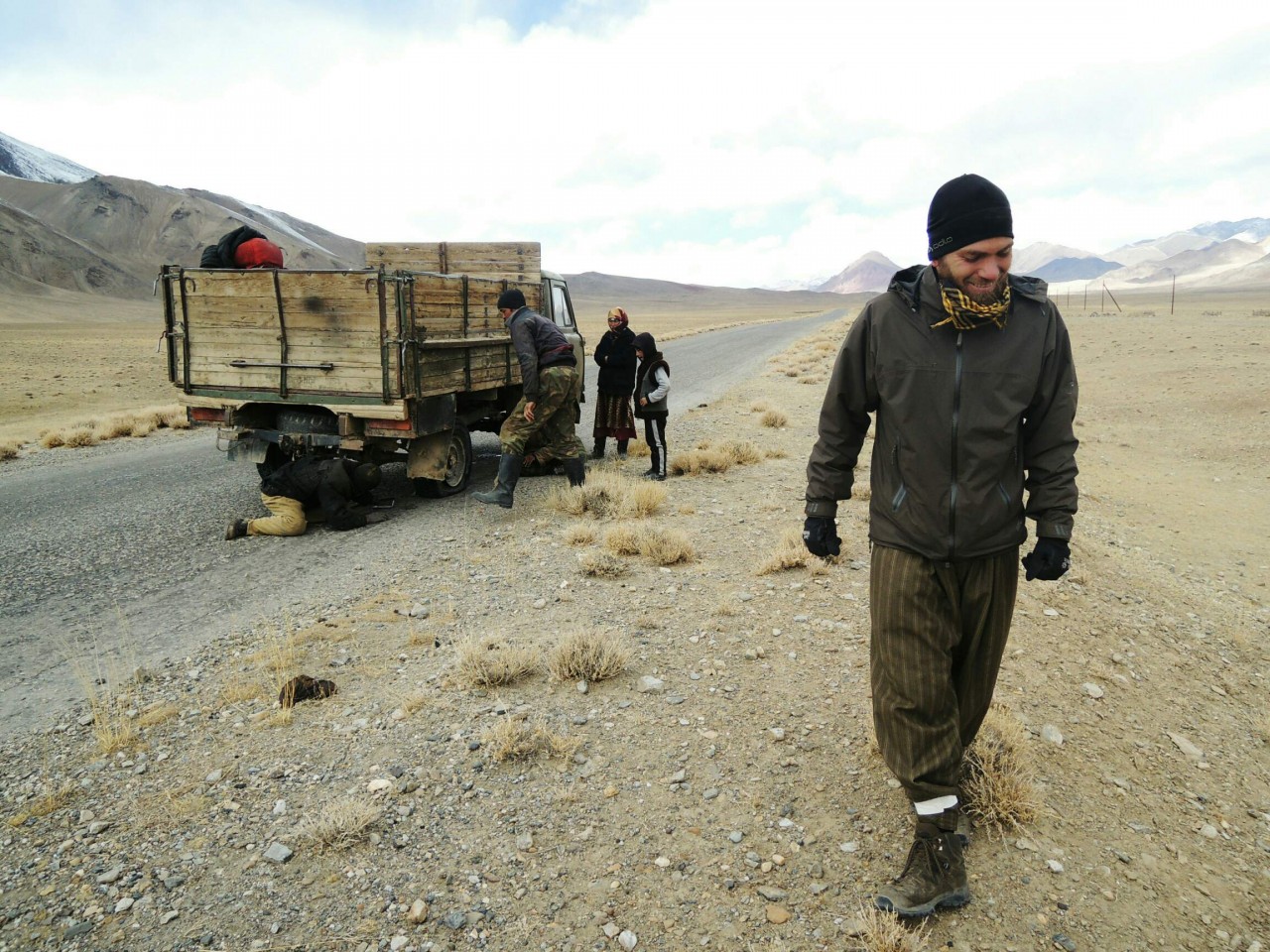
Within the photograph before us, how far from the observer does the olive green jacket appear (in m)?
2.52

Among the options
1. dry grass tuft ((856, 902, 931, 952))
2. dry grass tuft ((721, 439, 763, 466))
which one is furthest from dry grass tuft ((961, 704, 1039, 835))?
dry grass tuft ((721, 439, 763, 466))

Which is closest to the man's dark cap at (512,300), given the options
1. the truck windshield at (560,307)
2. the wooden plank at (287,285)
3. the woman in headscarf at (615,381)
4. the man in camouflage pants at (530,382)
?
the man in camouflage pants at (530,382)

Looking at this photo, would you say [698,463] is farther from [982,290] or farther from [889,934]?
[889,934]

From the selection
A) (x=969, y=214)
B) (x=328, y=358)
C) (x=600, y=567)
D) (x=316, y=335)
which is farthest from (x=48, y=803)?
(x=316, y=335)

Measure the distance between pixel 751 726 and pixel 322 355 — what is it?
5135mm

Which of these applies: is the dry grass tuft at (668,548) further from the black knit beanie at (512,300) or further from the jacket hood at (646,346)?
the jacket hood at (646,346)

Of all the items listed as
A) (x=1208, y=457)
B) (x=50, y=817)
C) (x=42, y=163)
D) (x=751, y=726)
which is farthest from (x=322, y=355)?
(x=42, y=163)

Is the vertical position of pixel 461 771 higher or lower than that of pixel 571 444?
lower

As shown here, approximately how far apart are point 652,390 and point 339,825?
6.24 m

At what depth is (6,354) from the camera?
30172 millimetres

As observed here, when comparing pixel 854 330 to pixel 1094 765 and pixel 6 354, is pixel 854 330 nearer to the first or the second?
pixel 1094 765

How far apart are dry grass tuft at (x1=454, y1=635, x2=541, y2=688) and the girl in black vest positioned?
4.63 meters

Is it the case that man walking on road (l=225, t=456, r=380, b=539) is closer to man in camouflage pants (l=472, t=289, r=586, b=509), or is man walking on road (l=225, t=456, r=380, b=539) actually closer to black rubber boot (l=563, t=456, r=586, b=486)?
man in camouflage pants (l=472, t=289, r=586, b=509)

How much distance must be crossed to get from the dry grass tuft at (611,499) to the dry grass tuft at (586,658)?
299 cm
